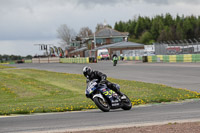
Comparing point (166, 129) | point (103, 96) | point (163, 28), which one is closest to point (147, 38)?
point (163, 28)

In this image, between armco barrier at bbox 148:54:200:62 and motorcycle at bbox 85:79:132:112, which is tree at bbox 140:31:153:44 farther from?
motorcycle at bbox 85:79:132:112

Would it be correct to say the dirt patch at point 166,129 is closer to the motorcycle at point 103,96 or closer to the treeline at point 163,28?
the motorcycle at point 103,96

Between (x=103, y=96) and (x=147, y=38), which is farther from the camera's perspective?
(x=147, y=38)

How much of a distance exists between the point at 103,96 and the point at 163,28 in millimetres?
139271

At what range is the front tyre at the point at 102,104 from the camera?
11.1m

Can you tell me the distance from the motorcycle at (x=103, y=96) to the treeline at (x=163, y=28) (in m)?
118

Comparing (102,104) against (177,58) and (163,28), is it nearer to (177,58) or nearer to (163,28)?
(177,58)

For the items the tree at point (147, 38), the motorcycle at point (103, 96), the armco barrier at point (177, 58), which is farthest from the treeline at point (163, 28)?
the motorcycle at point (103, 96)

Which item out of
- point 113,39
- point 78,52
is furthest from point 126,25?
point 113,39

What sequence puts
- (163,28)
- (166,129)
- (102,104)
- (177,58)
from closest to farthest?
(166,129), (102,104), (177,58), (163,28)

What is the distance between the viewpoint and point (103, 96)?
36.8 feet

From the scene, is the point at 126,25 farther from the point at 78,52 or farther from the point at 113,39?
the point at 113,39

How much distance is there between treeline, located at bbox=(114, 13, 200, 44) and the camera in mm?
129250

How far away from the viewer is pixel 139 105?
42.3 feet
